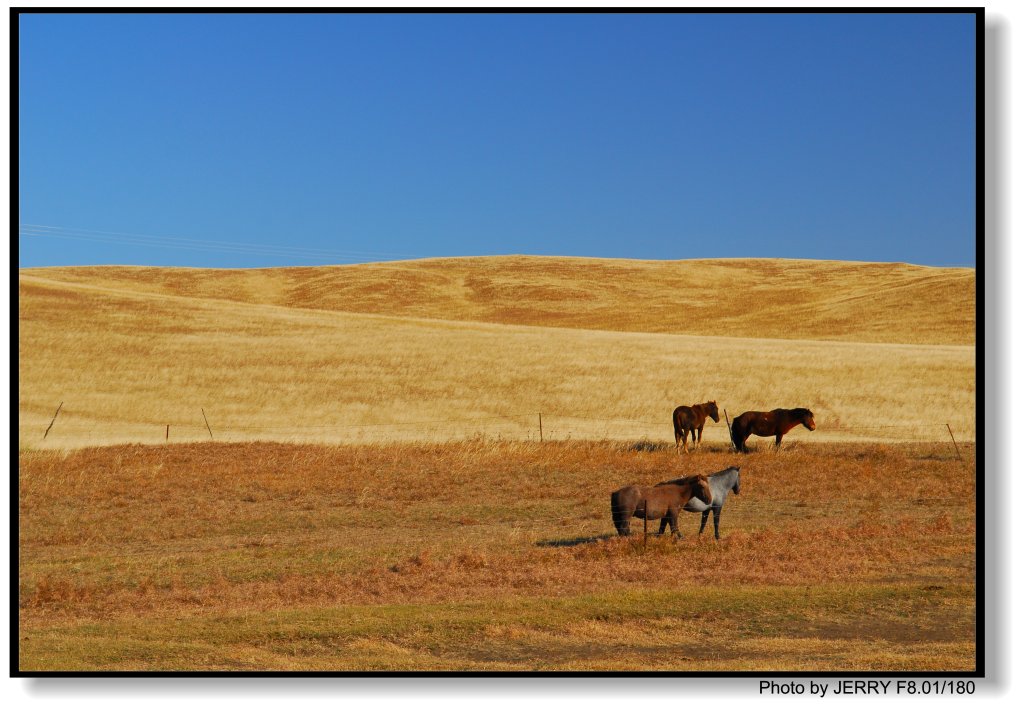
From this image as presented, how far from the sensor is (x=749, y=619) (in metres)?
13.2

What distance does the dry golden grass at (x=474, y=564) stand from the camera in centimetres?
1187

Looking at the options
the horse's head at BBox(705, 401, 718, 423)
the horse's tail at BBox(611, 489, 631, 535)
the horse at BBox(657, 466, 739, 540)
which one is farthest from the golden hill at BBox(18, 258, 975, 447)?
the horse's tail at BBox(611, 489, 631, 535)

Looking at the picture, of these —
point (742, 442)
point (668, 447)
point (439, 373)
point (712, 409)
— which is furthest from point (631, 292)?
point (742, 442)

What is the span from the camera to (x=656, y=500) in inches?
730

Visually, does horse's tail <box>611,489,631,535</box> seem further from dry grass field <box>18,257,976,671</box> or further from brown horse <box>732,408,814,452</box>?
brown horse <box>732,408,814,452</box>

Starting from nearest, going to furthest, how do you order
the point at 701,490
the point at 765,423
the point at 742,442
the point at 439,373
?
the point at 701,490, the point at 742,442, the point at 765,423, the point at 439,373

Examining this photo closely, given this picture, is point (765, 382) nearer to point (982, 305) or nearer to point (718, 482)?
point (718, 482)

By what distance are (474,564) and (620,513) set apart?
10.0 ft

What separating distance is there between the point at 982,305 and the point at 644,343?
166 feet

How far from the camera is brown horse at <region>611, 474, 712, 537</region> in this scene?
1838 cm

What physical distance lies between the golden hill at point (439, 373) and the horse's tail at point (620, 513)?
18.3m

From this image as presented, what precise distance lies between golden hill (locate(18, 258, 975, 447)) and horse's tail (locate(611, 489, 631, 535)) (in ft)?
60.0

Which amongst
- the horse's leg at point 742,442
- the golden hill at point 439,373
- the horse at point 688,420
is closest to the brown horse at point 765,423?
the horse's leg at point 742,442

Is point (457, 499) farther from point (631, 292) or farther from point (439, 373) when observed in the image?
point (631, 292)
